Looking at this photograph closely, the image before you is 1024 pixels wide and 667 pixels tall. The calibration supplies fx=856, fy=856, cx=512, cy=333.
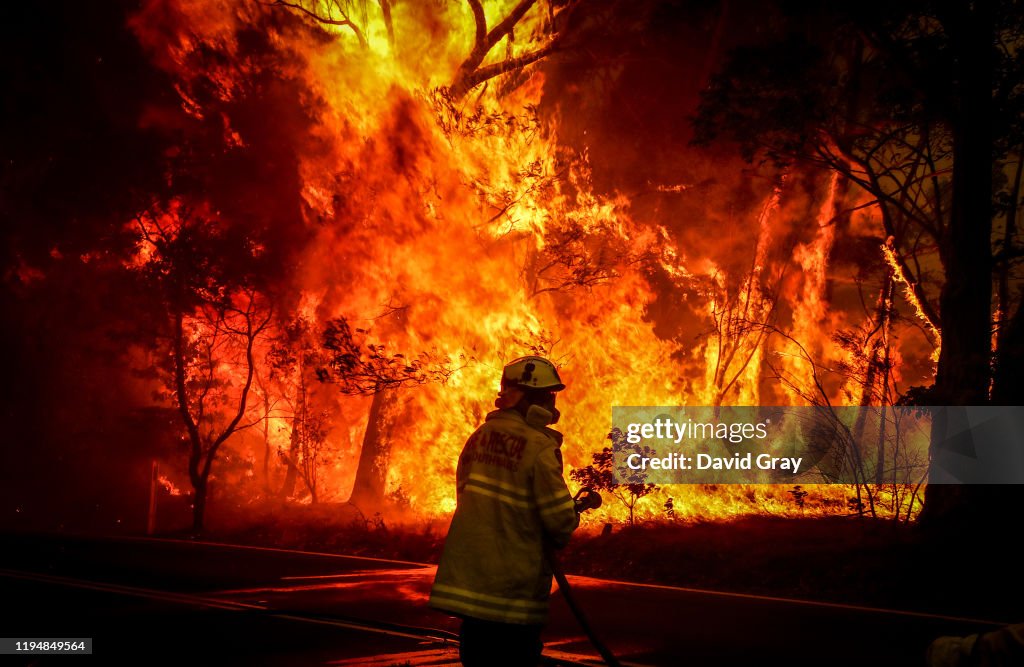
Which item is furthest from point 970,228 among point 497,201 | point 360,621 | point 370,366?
point 370,366

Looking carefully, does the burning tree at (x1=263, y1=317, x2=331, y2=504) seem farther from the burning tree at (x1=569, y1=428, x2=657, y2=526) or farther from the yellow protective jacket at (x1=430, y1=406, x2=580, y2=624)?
the yellow protective jacket at (x1=430, y1=406, x2=580, y2=624)

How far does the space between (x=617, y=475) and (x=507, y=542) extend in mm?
10719

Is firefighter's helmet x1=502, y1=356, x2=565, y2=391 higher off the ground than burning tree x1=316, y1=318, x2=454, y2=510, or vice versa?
burning tree x1=316, y1=318, x2=454, y2=510

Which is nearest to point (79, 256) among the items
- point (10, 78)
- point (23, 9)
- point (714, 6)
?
point (10, 78)

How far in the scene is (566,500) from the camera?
3764 millimetres

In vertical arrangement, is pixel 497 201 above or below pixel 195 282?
above

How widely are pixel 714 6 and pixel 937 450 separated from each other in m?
9.91

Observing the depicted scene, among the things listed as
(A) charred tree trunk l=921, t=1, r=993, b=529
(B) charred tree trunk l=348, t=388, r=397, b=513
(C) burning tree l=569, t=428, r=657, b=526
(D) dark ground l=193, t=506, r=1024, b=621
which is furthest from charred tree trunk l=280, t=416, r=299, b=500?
(A) charred tree trunk l=921, t=1, r=993, b=529

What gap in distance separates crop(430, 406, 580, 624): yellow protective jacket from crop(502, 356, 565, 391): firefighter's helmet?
0.15 meters

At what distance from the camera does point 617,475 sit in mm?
14195

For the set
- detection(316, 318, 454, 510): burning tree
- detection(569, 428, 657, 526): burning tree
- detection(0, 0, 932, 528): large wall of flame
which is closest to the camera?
detection(569, 428, 657, 526): burning tree

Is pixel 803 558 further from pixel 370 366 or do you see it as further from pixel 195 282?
pixel 195 282

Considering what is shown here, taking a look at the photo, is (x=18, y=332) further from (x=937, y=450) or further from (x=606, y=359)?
(x=937, y=450)

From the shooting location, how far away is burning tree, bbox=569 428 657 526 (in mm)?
13141
